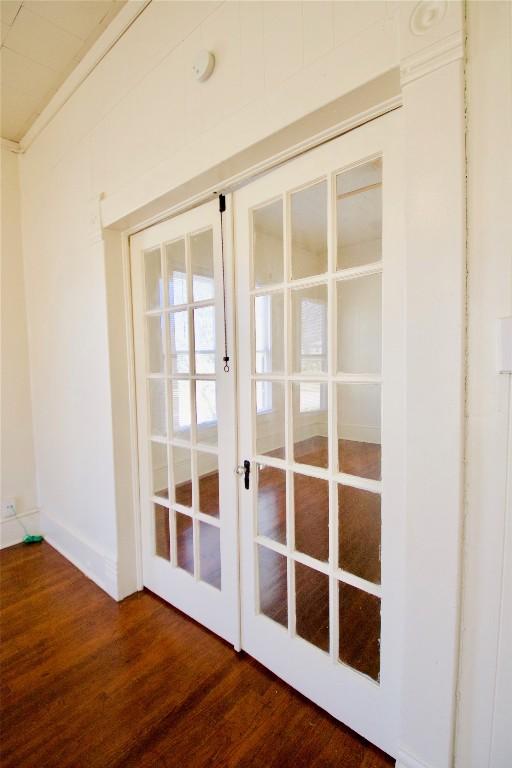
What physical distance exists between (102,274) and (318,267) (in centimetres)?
134

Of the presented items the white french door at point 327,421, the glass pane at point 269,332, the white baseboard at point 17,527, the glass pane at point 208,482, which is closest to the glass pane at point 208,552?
the glass pane at point 208,482

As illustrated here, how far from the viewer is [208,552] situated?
73.7 inches

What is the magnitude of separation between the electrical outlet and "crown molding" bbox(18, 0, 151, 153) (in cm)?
278

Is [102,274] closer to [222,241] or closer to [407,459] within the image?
[222,241]

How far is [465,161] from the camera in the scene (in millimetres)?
890

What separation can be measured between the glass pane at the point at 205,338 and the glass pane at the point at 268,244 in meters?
0.32

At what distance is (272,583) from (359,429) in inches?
35.5

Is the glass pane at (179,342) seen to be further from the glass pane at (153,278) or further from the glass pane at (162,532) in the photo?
the glass pane at (162,532)

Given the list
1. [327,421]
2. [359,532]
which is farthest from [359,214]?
Answer: [359,532]

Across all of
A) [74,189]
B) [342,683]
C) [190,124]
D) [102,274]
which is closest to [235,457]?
[342,683]

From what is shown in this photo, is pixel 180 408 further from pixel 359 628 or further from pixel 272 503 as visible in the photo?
pixel 359 628

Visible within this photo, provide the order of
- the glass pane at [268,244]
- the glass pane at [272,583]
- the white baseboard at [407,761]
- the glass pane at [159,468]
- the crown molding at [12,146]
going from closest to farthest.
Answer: the white baseboard at [407,761]
the glass pane at [268,244]
the glass pane at [272,583]
the glass pane at [159,468]
the crown molding at [12,146]

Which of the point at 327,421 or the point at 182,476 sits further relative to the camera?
the point at 182,476

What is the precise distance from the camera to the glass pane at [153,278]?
197 centimetres
